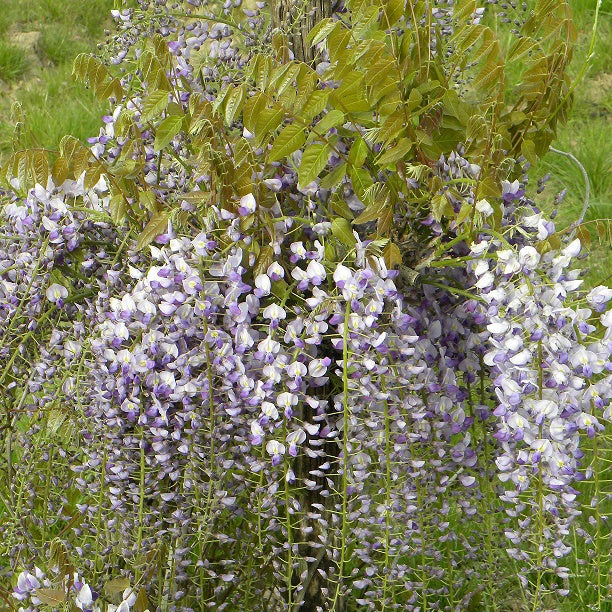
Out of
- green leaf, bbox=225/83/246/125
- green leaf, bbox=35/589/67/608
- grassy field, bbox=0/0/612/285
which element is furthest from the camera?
grassy field, bbox=0/0/612/285

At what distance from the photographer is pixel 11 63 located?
477cm

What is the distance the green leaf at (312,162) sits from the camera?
1.55 meters

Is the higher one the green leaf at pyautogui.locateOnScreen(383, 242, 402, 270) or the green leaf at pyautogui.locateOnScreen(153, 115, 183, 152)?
the green leaf at pyautogui.locateOnScreen(153, 115, 183, 152)

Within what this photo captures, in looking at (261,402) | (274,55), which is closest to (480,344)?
(261,402)

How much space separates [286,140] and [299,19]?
39cm

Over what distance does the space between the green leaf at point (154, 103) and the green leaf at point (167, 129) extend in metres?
0.02

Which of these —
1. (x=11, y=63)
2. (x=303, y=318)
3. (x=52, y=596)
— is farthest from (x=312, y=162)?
(x=11, y=63)

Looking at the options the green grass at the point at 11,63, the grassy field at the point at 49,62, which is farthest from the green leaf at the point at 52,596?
the green grass at the point at 11,63

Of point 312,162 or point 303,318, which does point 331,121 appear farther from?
point 303,318

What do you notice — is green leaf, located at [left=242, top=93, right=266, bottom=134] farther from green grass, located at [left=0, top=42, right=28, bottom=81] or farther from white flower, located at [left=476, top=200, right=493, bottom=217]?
green grass, located at [left=0, top=42, right=28, bottom=81]

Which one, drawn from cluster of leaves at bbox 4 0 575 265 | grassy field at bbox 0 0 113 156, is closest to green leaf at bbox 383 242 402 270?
cluster of leaves at bbox 4 0 575 265

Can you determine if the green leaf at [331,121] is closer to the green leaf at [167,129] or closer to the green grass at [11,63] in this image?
the green leaf at [167,129]

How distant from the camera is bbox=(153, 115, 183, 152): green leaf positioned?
5.32 ft

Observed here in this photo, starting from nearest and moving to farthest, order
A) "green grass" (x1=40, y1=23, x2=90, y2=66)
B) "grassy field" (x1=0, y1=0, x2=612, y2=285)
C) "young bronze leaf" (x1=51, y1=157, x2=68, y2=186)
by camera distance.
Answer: "young bronze leaf" (x1=51, y1=157, x2=68, y2=186) < "grassy field" (x1=0, y1=0, x2=612, y2=285) < "green grass" (x1=40, y1=23, x2=90, y2=66)
